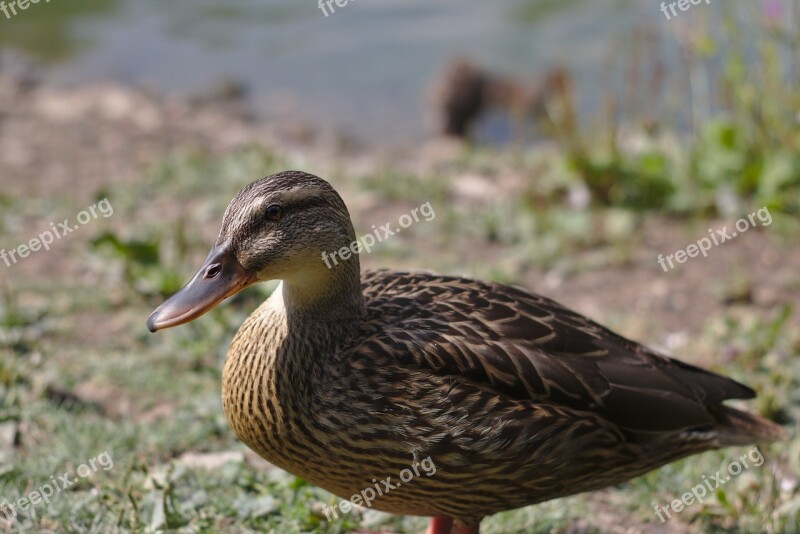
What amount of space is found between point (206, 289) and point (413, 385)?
0.71 meters

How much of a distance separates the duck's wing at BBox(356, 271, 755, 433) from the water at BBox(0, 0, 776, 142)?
7445mm

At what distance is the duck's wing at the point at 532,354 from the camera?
3.25 m

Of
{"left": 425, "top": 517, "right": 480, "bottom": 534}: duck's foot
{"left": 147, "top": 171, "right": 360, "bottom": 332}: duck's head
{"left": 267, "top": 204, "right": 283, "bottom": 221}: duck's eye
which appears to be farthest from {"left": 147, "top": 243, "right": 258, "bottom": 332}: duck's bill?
{"left": 425, "top": 517, "right": 480, "bottom": 534}: duck's foot

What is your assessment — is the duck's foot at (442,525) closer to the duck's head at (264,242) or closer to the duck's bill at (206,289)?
the duck's head at (264,242)

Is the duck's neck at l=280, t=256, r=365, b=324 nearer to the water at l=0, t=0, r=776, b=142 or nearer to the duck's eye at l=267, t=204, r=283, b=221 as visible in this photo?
the duck's eye at l=267, t=204, r=283, b=221

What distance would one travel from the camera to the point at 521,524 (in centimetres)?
381

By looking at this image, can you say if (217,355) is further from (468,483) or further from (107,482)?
(468,483)

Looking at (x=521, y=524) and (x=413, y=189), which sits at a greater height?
(x=413, y=189)

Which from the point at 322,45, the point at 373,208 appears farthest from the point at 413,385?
the point at 322,45

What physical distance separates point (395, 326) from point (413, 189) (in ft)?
12.9

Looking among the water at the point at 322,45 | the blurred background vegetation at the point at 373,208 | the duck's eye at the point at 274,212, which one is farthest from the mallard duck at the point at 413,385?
the water at the point at 322,45

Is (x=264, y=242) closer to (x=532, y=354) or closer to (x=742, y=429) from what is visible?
(x=532, y=354)

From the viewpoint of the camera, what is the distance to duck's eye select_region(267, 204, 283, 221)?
10.2ft

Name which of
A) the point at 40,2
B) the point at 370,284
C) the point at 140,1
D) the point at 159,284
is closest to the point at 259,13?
the point at 140,1
